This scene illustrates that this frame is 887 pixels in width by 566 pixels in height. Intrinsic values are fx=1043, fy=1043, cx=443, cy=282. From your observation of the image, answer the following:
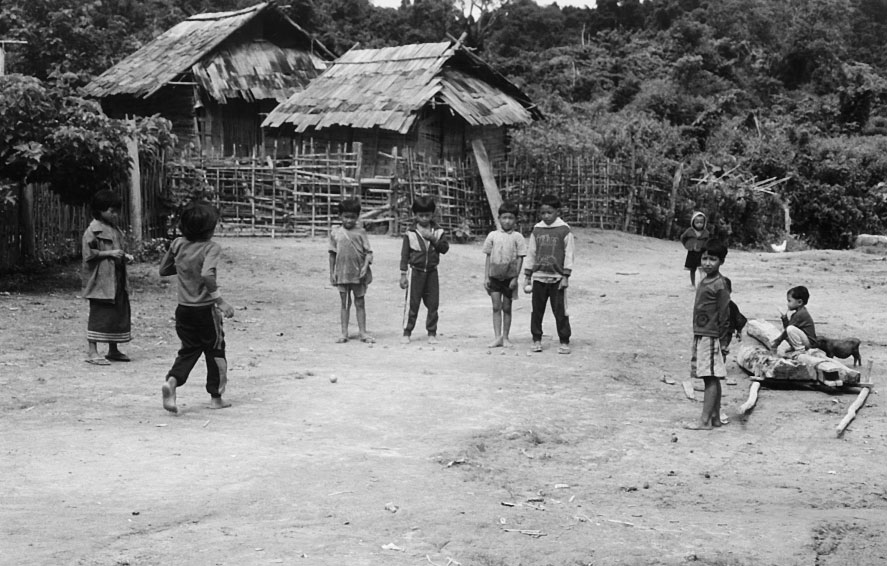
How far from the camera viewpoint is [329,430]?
6.62 metres

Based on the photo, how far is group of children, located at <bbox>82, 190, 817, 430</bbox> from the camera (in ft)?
23.0

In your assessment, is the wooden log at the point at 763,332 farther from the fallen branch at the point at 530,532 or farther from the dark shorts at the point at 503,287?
the fallen branch at the point at 530,532

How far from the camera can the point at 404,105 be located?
2064cm

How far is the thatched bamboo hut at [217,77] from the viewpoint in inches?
945

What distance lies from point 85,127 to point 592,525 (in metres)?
9.37

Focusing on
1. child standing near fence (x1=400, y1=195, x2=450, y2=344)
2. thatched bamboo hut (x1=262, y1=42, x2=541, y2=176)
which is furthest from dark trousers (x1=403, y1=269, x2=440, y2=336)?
thatched bamboo hut (x1=262, y1=42, x2=541, y2=176)

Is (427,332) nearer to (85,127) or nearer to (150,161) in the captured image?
(85,127)

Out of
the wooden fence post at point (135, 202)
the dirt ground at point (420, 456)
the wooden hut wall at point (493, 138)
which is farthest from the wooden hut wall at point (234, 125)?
the dirt ground at point (420, 456)

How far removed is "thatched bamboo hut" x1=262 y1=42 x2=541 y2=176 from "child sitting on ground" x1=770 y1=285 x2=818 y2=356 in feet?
40.0

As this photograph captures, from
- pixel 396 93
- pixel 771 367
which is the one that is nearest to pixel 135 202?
pixel 396 93

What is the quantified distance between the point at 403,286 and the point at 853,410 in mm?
4247

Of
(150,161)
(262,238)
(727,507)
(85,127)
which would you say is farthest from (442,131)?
(727,507)

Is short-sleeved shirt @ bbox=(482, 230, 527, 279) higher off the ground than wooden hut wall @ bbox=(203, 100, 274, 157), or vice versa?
wooden hut wall @ bbox=(203, 100, 274, 157)

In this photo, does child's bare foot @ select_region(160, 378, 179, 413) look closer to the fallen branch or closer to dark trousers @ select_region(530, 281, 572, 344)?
the fallen branch
